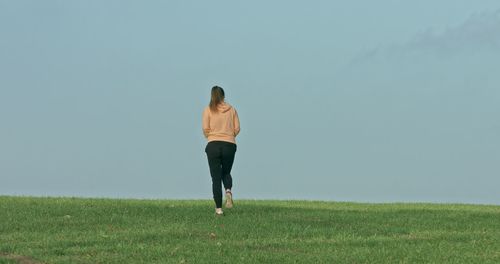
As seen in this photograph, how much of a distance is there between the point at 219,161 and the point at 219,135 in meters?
0.67

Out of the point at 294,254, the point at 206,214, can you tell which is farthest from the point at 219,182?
the point at 294,254

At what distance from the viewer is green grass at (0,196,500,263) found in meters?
14.3

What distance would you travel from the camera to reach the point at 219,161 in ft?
67.8

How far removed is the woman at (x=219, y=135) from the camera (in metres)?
20.5

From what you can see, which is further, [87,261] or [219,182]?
[219,182]

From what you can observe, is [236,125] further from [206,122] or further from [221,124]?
[206,122]

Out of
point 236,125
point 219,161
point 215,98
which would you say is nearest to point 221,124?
point 236,125

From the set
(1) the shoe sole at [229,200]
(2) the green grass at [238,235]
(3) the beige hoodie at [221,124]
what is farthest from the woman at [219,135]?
(2) the green grass at [238,235]

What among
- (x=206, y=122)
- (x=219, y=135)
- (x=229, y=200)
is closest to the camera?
(x=219, y=135)

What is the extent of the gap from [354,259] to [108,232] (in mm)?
6085

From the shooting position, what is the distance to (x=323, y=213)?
2227cm

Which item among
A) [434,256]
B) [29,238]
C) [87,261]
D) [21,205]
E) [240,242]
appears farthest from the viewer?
[21,205]

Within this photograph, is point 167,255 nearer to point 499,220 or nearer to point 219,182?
point 219,182

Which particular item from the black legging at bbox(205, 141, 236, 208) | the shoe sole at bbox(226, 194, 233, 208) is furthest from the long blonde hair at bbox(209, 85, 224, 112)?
the shoe sole at bbox(226, 194, 233, 208)
